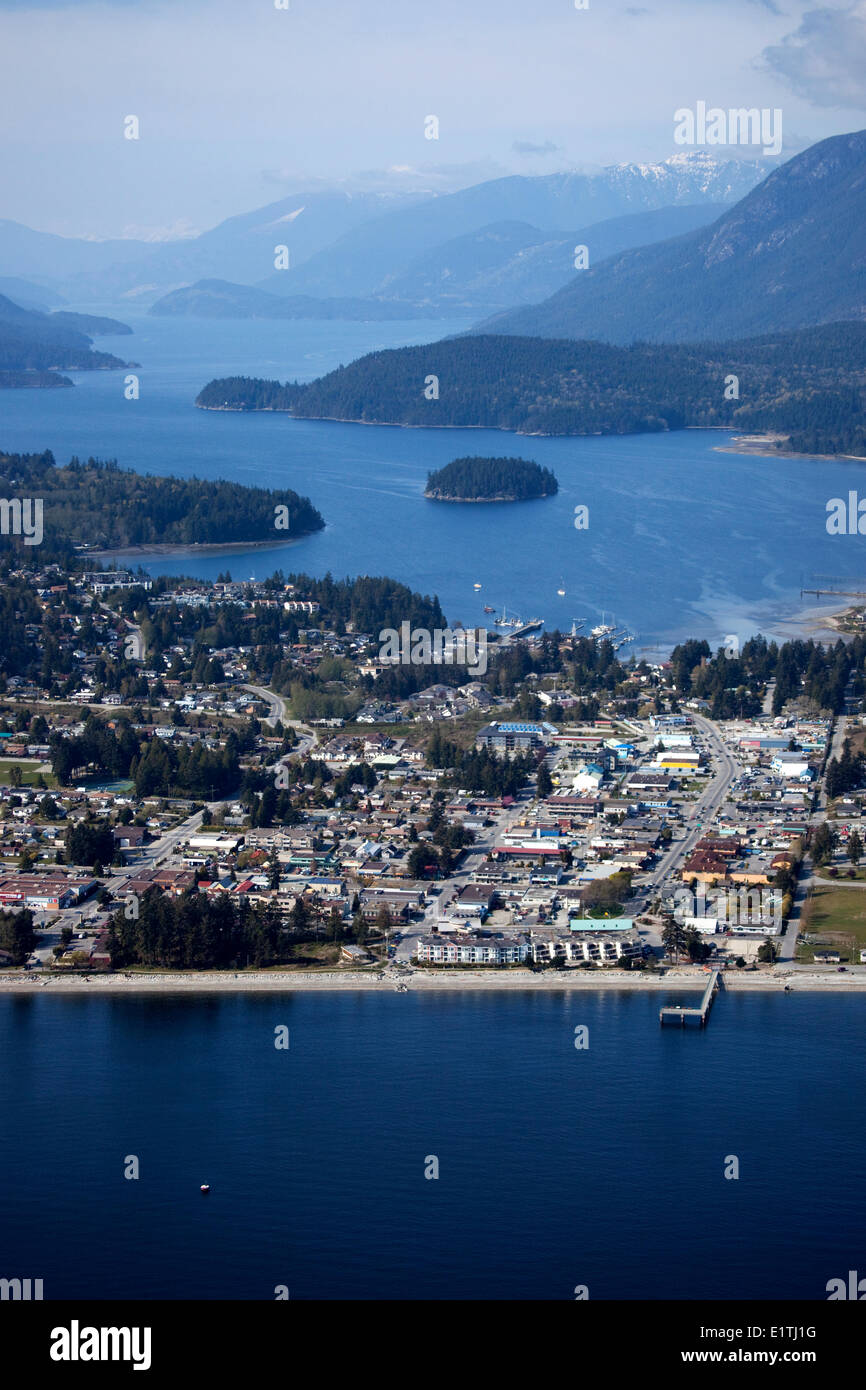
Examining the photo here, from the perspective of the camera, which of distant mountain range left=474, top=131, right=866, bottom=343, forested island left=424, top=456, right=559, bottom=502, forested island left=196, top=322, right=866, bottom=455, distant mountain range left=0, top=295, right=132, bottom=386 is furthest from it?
distant mountain range left=474, top=131, right=866, bottom=343

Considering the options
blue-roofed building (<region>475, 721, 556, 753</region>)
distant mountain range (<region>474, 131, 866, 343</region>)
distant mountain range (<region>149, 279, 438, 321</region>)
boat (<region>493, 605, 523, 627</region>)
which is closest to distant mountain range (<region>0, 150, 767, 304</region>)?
distant mountain range (<region>149, 279, 438, 321</region>)

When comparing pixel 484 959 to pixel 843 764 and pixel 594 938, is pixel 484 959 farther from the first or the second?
pixel 843 764

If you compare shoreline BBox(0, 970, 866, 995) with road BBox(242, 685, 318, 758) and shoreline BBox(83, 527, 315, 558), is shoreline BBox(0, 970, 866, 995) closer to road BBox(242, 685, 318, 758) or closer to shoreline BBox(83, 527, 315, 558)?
road BBox(242, 685, 318, 758)

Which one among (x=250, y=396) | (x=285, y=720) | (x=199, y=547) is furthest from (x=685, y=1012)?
(x=250, y=396)

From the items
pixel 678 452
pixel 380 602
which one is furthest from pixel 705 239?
pixel 380 602

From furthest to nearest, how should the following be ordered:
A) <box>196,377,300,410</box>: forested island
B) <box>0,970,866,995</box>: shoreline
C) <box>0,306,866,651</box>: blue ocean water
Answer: <box>196,377,300,410</box>: forested island, <box>0,306,866,651</box>: blue ocean water, <box>0,970,866,995</box>: shoreline

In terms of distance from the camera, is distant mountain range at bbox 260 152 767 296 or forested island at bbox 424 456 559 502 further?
distant mountain range at bbox 260 152 767 296

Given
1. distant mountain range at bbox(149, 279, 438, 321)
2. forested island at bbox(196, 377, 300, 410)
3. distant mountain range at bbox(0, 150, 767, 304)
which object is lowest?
forested island at bbox(196, 377, 300, 410)

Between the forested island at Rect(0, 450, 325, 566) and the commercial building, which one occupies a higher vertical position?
the forested island at Rect(0, 450, 325, 566)
